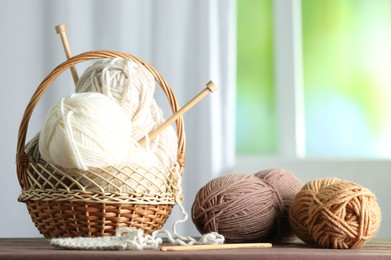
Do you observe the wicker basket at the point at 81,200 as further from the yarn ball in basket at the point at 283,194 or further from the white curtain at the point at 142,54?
the white curtain at the point at 142,54

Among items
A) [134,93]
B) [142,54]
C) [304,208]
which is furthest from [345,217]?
[142,54]

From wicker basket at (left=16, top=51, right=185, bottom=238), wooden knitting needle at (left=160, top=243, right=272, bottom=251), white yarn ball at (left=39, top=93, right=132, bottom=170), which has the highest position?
white yarn ball at (left=39, top=93, right=132, bottom=170)

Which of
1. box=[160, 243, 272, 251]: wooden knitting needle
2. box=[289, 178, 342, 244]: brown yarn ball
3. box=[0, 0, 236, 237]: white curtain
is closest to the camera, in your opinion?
box=[160, 243, 272, 251]: wooden knitting needle

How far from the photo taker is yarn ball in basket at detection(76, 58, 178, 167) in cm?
120

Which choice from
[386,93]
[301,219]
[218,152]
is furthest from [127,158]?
[386,93]

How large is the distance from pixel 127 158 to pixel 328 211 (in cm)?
35

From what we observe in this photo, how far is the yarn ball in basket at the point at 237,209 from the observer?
4.07 feet

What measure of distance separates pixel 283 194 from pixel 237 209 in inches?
5.5

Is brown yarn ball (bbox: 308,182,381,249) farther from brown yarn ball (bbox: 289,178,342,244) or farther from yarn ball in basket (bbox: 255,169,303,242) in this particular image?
yarn ball in basket (bbox: 255,169,303,242)

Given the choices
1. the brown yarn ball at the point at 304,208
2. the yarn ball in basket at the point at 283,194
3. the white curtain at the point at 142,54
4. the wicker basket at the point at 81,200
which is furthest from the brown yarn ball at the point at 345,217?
the white curtain at the point at 142,54

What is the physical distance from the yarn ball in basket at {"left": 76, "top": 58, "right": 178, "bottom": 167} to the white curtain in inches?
29.6

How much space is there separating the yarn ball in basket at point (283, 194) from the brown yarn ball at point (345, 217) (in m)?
0.15

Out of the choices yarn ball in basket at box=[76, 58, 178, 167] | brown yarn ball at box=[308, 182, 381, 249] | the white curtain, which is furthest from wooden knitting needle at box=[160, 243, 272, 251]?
the white curtain

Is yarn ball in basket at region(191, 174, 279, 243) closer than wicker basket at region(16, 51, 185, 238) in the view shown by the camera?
No
